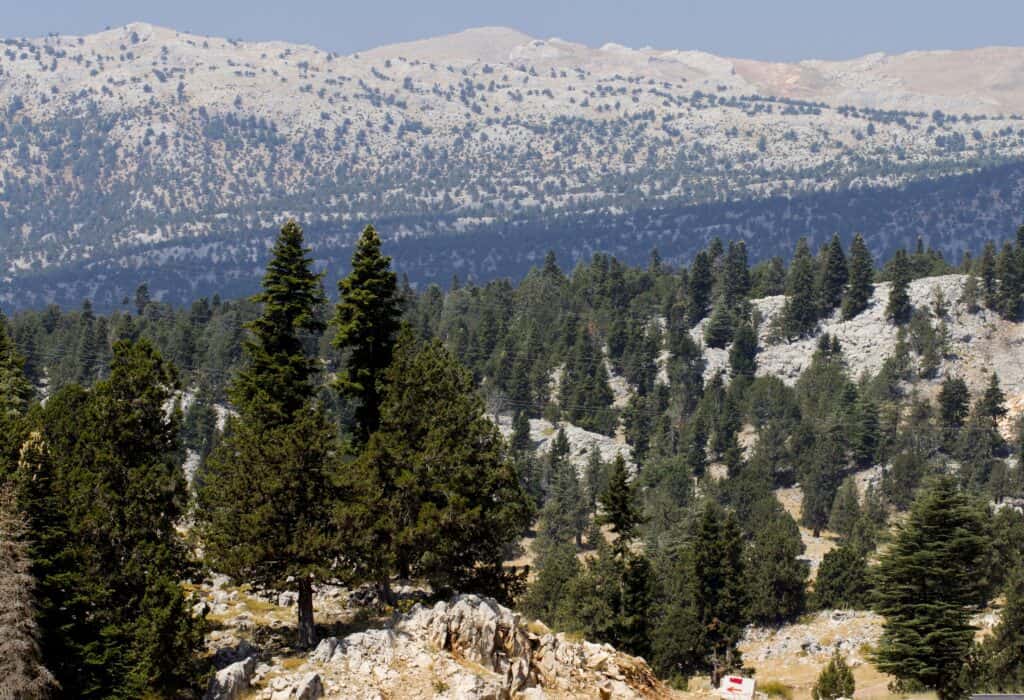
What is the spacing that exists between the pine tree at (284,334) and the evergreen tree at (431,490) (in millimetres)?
6913

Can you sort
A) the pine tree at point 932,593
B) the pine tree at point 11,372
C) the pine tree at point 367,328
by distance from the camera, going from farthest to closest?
1. the pine tree at point 11,372
2. the pine tree at point 932,593
3. the pine tree at point 367,328

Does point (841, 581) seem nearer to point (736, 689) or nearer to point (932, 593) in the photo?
point (932, 593)

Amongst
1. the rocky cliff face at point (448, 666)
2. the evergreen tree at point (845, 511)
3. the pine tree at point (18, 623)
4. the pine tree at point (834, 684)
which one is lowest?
the evergreen tree at point (845, 511)

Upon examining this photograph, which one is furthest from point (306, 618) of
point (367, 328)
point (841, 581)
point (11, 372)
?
point (841, 581)

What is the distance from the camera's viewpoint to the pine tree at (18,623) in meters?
42.3

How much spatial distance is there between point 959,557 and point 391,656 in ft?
116

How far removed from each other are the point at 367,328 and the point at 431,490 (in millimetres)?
10806

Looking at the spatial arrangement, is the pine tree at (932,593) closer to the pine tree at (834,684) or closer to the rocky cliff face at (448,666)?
the pine tree at (834,684)

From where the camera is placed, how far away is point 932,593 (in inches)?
2635

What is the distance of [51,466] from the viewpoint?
4862cm

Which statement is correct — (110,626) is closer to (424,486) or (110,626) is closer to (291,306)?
(424,486)

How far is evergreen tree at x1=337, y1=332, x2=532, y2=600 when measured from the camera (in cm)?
5219

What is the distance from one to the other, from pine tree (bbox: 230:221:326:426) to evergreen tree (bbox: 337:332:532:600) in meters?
6.91

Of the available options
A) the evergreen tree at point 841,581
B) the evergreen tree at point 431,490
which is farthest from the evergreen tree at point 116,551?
the evergreen tree at point 841,581
